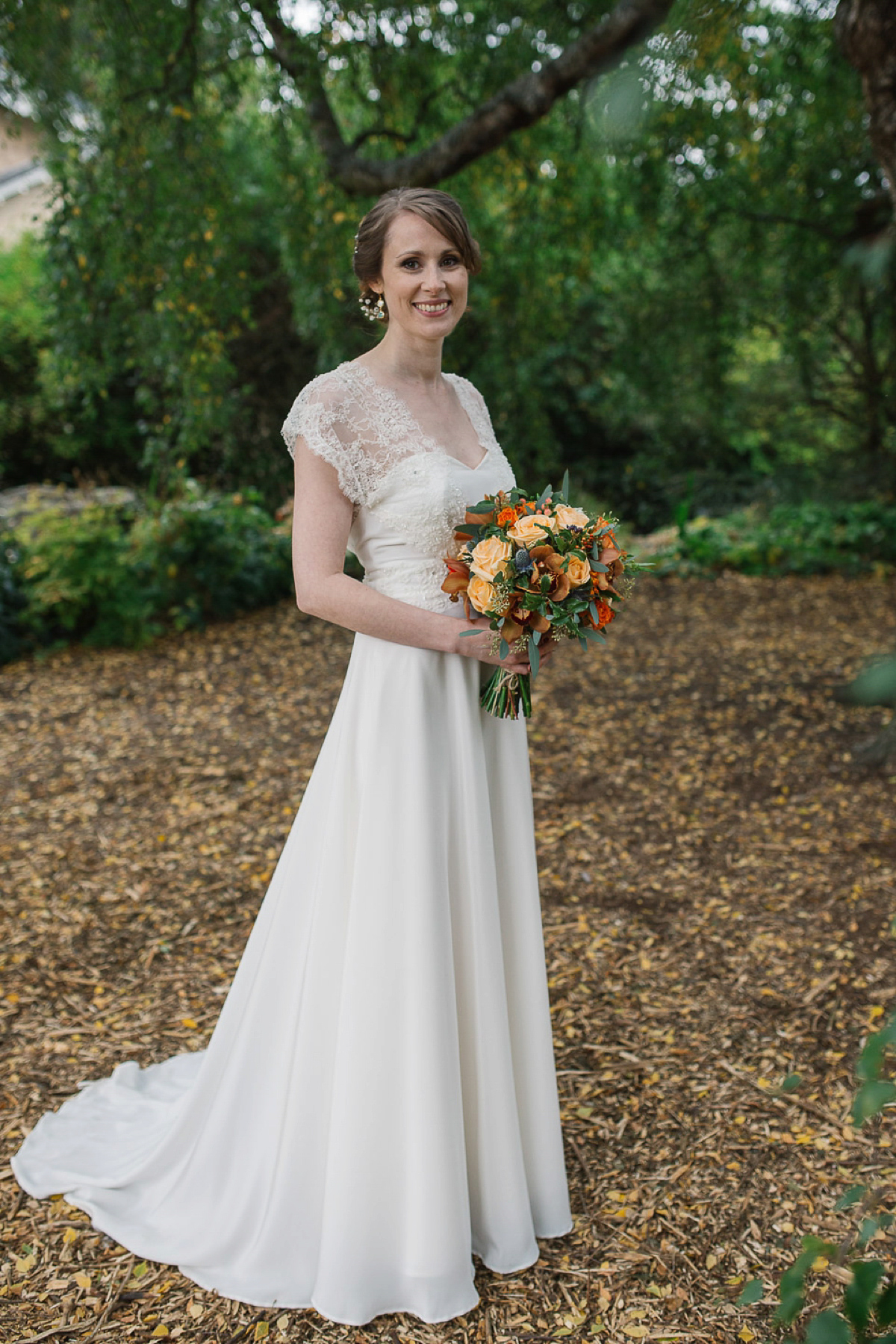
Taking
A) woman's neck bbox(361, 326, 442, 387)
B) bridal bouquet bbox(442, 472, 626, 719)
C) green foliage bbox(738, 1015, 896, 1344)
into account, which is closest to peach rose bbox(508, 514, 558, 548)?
bridal bouquet bbox(442, 472, 626, 719)

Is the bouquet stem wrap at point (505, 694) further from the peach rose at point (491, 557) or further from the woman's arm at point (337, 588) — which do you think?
the peach rose at point (491, 557)

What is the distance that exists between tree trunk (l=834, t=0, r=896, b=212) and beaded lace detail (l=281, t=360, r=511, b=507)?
3.07m

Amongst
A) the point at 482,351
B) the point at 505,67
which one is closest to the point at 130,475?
the point at 482,351

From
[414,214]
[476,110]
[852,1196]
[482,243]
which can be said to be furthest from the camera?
[482,243]

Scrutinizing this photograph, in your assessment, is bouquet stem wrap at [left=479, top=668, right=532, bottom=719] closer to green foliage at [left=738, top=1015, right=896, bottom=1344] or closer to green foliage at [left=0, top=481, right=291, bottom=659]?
green foliage at [left=738, top=1015, right=896, bottom=1344]

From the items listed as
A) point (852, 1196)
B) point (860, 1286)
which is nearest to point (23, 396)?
point (852, 1196)

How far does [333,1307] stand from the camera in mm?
2141

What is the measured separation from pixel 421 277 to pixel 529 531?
1.89 ft

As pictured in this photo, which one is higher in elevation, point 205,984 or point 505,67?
point 505,67

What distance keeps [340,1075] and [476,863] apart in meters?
0.52

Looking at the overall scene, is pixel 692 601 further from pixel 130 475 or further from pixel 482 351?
pixel 130 475

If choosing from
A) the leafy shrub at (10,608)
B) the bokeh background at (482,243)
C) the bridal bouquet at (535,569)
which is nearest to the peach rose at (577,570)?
the bridal bouquet at (535,569)

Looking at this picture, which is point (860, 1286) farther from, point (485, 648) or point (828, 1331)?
point (485, 648)

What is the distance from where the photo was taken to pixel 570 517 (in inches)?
78.3
